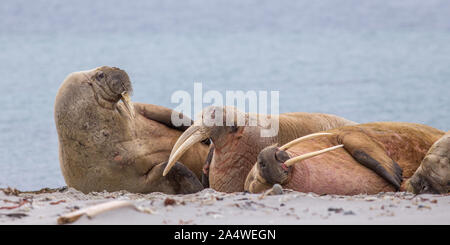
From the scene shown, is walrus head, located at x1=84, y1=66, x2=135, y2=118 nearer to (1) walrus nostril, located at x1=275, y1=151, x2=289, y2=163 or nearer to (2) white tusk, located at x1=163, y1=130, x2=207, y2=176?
(2) white tusk, located at x1=163, y1=130, x2=207, y2=176

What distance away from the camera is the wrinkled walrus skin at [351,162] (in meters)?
4.58

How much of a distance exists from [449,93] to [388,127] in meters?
7.92

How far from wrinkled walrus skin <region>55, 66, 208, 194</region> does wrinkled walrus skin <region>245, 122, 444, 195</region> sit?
0.87m

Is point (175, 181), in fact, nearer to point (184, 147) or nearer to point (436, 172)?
point (184, 147)

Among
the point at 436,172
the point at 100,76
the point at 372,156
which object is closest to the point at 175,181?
the point at 100,76

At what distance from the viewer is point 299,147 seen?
16.5 feet

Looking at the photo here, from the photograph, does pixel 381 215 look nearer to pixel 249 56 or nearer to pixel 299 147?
pixel 299 147

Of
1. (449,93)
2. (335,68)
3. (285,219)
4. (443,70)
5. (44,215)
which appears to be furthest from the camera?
(335,68)

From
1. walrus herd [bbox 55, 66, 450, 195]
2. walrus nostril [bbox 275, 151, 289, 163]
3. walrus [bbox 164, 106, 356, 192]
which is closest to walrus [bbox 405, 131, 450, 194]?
walrus herd [bbox 55, 66, 450, 195]

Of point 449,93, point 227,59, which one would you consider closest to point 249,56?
point 227,59

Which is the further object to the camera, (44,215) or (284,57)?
(284,57)

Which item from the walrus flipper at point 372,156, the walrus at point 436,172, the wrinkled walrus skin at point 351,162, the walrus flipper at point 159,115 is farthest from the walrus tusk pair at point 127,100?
the walrus at point 436,172

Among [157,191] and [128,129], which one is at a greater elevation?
[128,129]

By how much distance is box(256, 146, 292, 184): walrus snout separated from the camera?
450 cm
